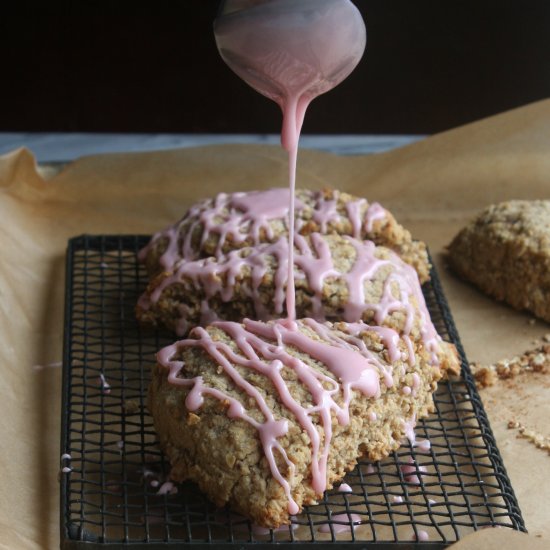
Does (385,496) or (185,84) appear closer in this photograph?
(385,496)

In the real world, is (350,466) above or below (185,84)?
above

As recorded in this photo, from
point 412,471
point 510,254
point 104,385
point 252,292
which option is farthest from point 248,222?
point 412,471

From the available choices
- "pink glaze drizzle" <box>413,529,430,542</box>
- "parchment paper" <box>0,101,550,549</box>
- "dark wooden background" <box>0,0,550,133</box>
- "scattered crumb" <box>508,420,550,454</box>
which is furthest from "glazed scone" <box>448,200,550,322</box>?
"pink glaze drizzle" <box>413,529,430,542</box>

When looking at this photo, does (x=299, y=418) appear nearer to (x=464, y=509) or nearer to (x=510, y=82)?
(x=464, y=509)

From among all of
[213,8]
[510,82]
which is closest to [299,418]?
[213,8]

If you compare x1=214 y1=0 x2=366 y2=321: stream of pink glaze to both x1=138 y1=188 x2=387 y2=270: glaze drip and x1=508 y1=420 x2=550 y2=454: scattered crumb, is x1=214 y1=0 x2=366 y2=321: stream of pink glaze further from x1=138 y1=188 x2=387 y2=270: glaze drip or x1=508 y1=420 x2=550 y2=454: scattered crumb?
x1=508 y1=420 x2=550 y2=454: scattered crumb

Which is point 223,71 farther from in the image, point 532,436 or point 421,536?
point 421,536
